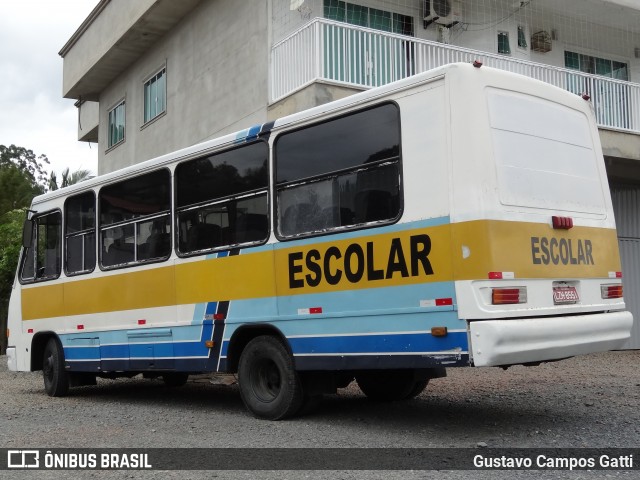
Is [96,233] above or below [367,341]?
above

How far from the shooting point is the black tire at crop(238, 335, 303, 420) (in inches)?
314

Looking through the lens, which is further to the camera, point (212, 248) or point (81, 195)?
point (81, 195)

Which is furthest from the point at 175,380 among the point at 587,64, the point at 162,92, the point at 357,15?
the point at 587,64

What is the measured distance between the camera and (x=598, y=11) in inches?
666

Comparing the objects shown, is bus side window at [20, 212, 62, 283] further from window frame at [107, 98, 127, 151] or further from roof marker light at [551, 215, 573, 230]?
window frame at [107, 98, 127, 151]

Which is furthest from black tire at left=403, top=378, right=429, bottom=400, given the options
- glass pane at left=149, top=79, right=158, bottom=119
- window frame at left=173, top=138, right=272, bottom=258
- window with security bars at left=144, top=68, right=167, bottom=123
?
glass pane at left=149, top=79, right=158, bottom=119

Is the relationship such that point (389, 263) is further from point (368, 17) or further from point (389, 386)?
point (368, 17)

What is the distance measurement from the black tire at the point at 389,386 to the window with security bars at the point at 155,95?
11.8m

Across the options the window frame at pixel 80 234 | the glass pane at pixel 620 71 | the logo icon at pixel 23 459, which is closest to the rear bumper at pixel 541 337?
the logo icon at pixel 23 459

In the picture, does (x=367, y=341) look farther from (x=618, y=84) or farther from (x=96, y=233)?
(x=618, y=84)

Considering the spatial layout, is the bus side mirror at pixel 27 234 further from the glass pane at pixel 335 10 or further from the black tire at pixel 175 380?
the glass pane at pixel 335 10

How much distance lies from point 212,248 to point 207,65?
30.7 feet

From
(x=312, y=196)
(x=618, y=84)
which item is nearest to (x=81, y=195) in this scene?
(x=312, y=196)

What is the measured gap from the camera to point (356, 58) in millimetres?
13320
